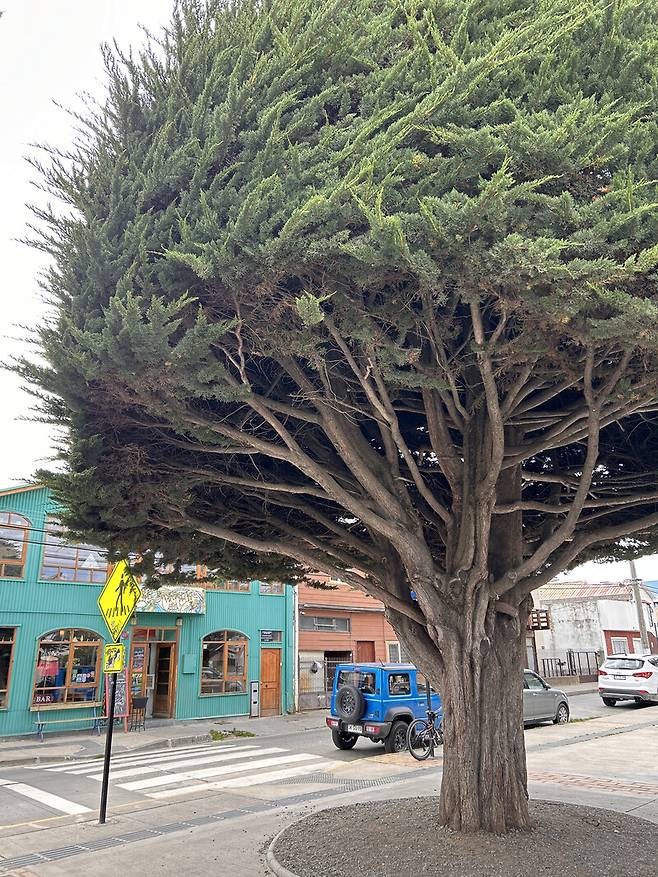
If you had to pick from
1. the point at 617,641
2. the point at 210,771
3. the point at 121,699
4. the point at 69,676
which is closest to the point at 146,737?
the point at 121,699

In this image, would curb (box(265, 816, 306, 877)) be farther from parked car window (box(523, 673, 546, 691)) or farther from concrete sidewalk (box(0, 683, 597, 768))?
parked car window (box(523, 673, 546, 691))

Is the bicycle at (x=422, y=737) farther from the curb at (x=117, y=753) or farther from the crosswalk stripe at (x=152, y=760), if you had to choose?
the curb at (x=117, y=753)

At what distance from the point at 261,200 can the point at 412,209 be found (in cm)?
115

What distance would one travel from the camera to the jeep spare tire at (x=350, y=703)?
14.5 metres

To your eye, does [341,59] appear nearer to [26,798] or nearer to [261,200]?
[261,200]

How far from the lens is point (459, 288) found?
5055 mm

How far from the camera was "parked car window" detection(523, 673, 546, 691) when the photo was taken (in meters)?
18.2

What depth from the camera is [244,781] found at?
11.6 m

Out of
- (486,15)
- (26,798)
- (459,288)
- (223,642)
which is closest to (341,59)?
(486,15)

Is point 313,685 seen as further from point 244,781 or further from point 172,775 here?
point 244,781

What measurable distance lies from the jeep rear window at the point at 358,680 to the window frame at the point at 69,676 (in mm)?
8505

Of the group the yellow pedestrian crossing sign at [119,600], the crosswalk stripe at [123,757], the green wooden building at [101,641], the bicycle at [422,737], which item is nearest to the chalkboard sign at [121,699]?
the green wooden building at [101,641]

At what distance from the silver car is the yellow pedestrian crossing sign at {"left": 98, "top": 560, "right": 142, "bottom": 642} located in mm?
12385

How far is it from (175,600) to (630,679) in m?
15.8
